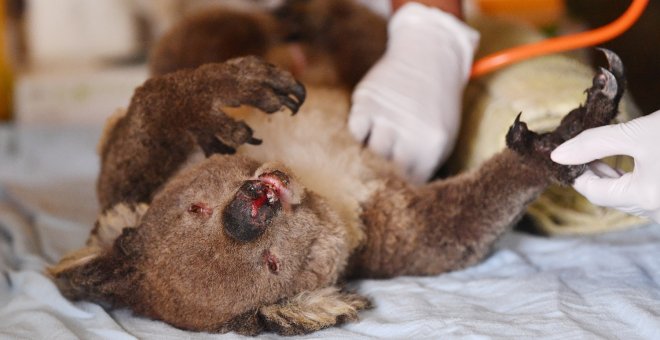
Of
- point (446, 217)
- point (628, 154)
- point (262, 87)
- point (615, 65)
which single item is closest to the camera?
point (628, 154)

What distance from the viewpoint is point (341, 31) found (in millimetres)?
3320

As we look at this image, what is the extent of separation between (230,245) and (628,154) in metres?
1.05

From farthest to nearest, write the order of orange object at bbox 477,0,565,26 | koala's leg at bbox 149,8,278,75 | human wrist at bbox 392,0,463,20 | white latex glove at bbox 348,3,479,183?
orange object at bbox 477,0,565,26
koala's leg at bbox 149,8,278,75
human wrist at bbox 392,0,463,20
white latex glove at bbox 348,3,479,183

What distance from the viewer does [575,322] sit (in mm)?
1829

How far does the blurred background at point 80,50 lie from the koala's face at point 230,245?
2.50 metres

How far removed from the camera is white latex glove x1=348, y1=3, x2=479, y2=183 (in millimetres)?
2543

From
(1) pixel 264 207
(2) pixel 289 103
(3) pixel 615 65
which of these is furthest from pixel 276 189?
(3) pixel 615 65

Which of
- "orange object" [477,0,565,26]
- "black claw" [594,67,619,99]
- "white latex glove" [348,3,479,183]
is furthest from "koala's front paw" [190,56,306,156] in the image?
"orange object" [477,0,565,26]

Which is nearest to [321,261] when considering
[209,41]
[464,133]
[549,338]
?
[549,338]

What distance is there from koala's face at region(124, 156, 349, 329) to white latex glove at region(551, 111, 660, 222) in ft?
2.34

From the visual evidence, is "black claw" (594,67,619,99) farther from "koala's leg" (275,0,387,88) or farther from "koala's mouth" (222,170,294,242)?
"koala's leg" (275,0,387,88)

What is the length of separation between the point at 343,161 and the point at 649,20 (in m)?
2.67

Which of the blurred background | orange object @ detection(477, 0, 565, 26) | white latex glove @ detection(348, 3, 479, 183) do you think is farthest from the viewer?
orange object @ detection(477, 0, 565, 26)

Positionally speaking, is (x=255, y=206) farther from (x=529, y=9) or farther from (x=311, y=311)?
(x=529, y=9)
